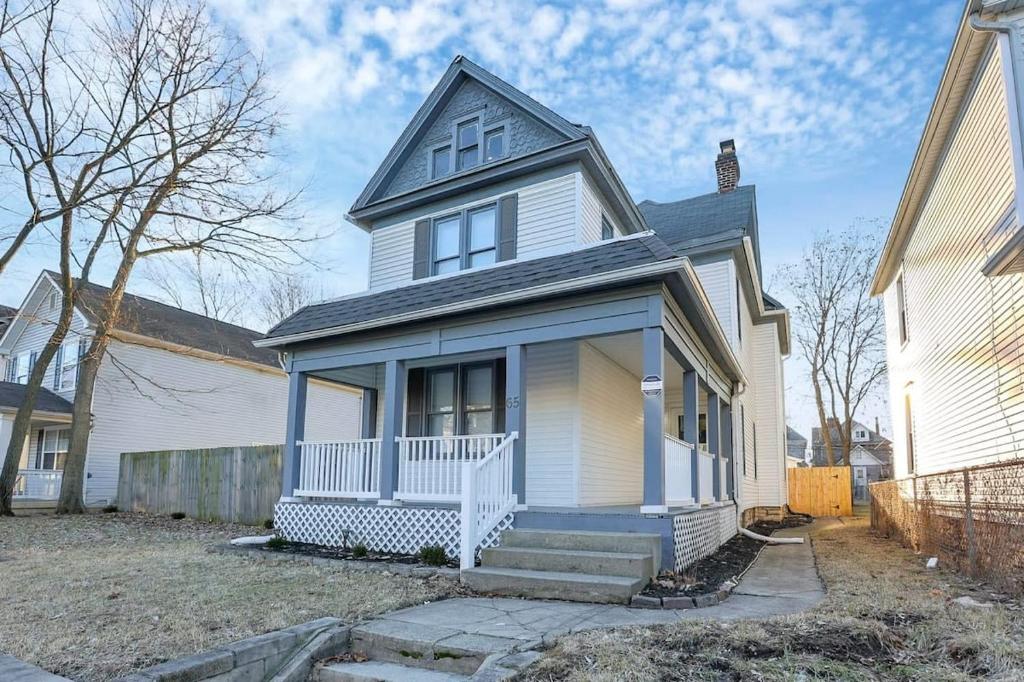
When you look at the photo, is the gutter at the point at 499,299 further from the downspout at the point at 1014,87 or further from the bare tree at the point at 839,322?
the bare tree at the point at 839,322

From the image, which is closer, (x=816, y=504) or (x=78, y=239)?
(x=78, y=239)

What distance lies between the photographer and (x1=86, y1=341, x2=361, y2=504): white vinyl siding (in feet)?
64.2

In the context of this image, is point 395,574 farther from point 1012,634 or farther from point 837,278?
point 837,278

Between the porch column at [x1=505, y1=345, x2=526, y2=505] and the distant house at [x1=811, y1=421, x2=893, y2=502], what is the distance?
33638mm

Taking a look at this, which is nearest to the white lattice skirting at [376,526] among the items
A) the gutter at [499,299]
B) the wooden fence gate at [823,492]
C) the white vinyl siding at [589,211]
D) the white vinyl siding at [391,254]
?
the gutter at [499,299]

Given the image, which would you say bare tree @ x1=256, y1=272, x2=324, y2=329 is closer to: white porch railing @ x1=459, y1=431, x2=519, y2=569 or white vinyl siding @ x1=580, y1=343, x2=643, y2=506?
white vinyl siding @ x1=580, y1=343, x2=643, y2=506

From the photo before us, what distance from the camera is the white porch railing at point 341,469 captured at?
9656mm

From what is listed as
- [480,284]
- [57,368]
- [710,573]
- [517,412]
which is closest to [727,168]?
[480,284]

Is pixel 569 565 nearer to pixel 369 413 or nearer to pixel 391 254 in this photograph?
pixel 369 413

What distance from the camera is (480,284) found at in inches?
367

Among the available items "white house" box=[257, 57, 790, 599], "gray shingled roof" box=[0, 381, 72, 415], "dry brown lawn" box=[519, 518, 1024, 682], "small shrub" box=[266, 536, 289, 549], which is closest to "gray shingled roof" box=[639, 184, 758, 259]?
"white house" box=[257, 57, 790, 599]

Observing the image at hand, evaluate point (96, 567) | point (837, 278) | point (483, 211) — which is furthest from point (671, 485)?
point (837, 278)

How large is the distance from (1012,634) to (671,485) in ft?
13.0

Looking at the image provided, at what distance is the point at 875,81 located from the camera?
11266 millimetres
